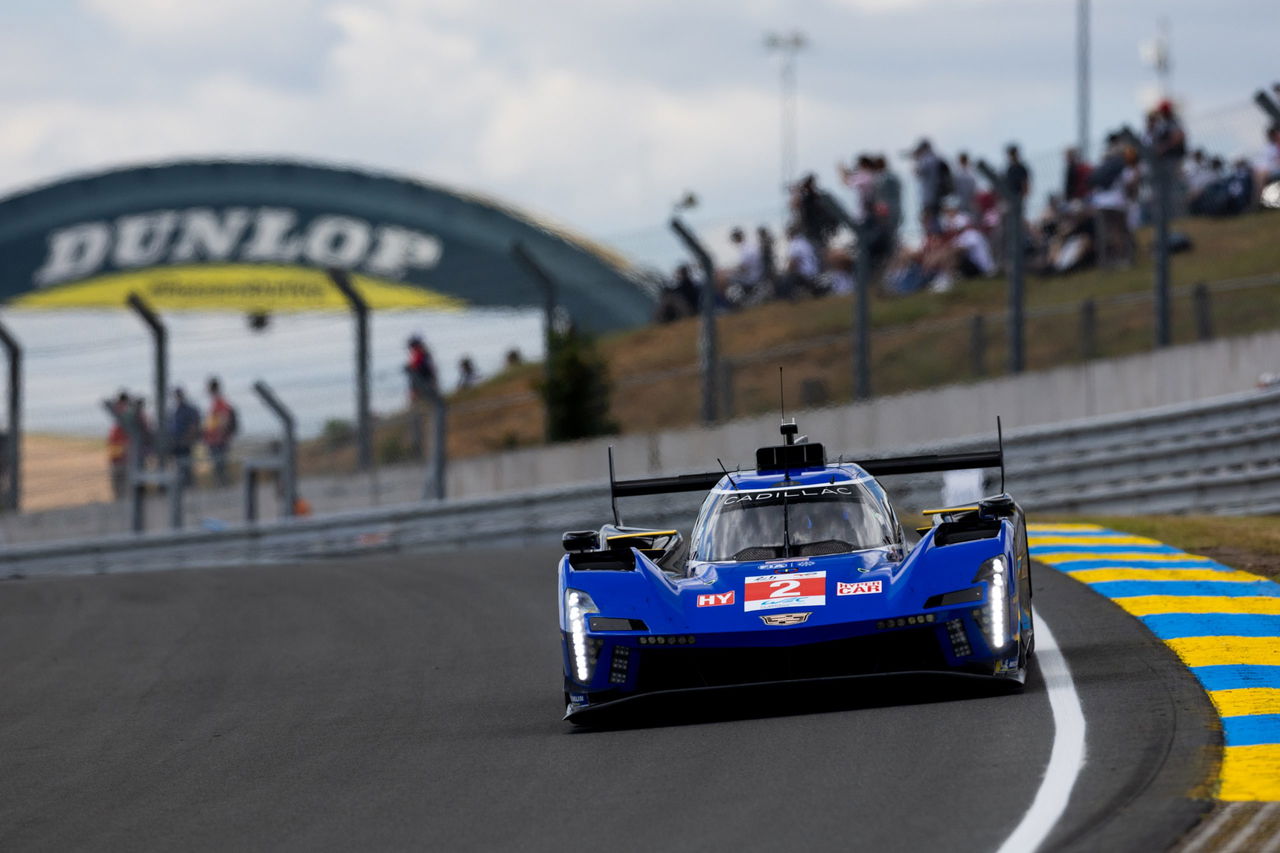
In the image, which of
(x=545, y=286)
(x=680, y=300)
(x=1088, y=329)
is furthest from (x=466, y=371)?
(x=1088, y=329)

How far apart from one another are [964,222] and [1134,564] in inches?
471

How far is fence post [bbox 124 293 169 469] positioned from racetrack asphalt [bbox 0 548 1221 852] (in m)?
10.6

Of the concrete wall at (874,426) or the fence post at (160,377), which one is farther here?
the fence post at (160,377)

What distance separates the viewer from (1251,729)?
23.3 ft

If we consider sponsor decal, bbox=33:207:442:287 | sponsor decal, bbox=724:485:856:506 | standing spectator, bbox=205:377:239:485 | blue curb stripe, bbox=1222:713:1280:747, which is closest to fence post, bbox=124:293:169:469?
standing spectator, bbox=205:377:239:485

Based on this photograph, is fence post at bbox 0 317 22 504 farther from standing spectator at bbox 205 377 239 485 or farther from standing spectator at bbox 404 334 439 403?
standing spectator at bbox 404 334 439 403

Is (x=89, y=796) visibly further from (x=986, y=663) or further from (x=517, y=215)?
(x=517, y=215)

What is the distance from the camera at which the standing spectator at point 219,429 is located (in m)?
22.7

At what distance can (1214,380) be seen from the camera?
20016 mm

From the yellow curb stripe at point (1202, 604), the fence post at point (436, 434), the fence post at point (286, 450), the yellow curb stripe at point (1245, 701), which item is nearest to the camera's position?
the yellow curb stripe at point (1245, 701)

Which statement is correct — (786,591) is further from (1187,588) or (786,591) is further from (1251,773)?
(1187,588)

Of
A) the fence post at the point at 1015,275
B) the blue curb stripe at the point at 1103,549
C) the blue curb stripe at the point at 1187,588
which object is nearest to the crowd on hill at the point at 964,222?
the fence post at the point at 1015,275

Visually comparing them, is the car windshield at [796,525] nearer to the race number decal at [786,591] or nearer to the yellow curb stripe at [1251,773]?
the race number decal at [786,591]

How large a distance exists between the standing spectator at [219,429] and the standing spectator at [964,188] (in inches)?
345
